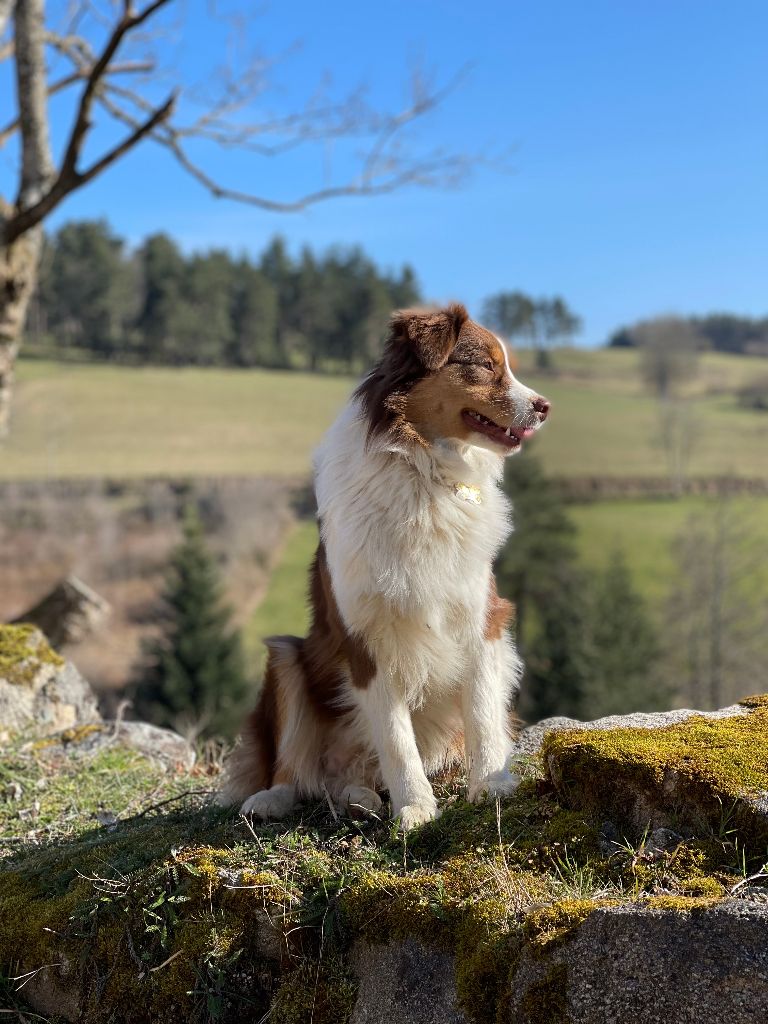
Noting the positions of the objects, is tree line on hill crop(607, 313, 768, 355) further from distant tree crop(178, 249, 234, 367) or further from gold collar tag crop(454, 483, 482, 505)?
gold collar tag crop(454, 483, 482, 505)

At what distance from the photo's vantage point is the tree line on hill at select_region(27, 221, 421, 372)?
99.4 meters

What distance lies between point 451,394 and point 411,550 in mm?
816

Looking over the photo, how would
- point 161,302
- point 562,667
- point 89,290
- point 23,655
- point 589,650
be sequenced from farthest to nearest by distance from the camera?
point 161,302, point 89,290, point 562,667, point 589,650, point 23,655

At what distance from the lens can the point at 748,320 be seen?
105750mm

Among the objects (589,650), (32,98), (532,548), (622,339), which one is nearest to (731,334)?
(622,339)

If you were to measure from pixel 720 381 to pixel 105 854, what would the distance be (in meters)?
96.4

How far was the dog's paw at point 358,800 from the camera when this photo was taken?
4902mm

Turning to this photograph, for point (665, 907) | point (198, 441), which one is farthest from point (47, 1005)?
point (198, 441)

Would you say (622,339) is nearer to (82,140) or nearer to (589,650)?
(589,650)

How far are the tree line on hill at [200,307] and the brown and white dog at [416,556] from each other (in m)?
93.5

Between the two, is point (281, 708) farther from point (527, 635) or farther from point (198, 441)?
point (198, 441)

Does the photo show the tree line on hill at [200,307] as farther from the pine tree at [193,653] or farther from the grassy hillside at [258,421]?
the pine tree at [193,653]

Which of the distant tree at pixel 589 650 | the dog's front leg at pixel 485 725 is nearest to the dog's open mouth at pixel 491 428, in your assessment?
the dog's front leg at pixel 485 725

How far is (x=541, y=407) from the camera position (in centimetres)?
484
